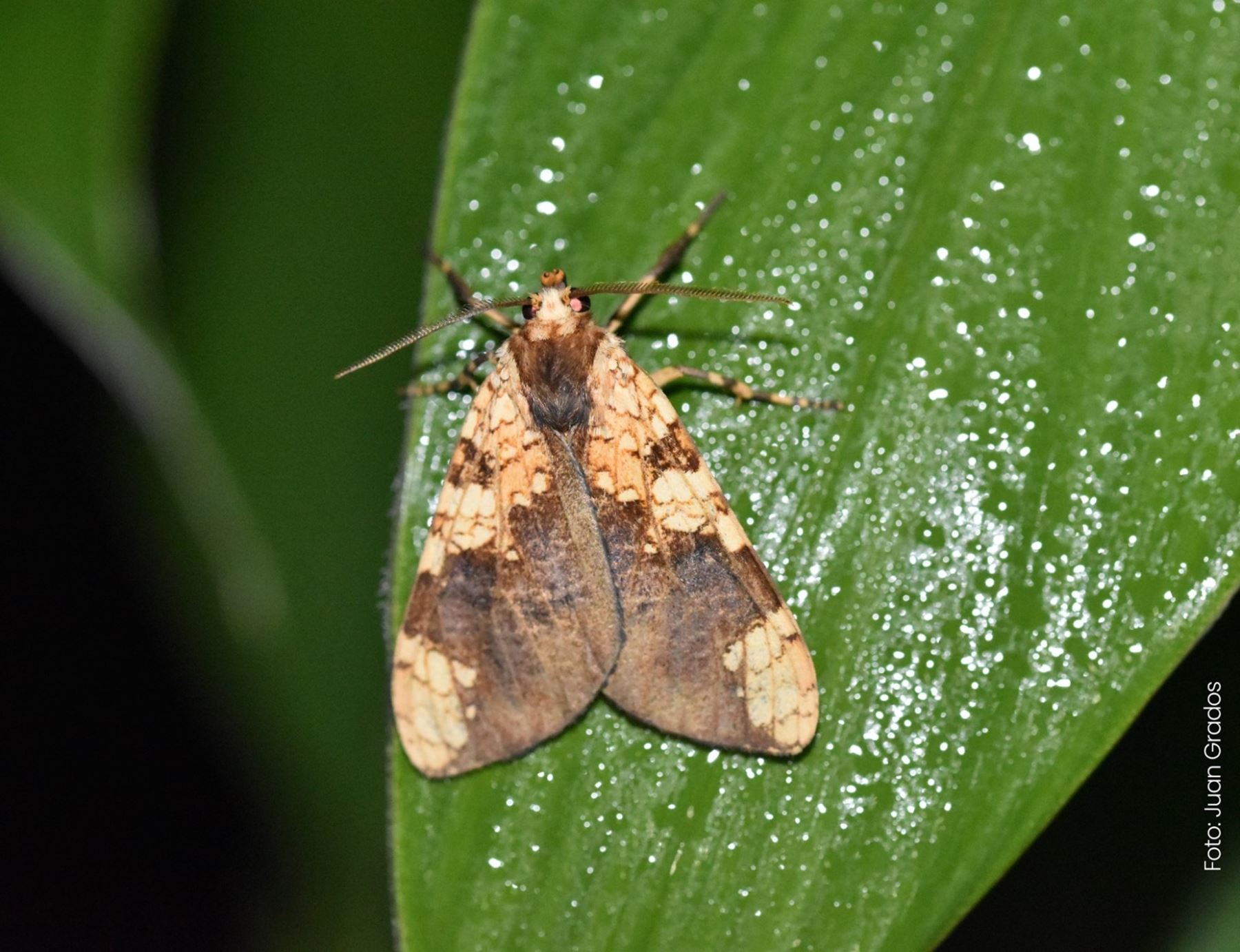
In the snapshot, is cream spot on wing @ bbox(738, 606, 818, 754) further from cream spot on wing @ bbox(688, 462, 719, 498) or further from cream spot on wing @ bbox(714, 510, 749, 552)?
cream spot on wing @ bbox(688, 462, 719, 498)

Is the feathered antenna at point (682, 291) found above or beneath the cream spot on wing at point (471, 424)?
above

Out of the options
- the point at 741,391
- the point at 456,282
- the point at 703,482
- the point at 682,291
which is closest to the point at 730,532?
the point at 703,482

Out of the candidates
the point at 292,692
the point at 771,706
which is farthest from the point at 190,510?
the point at 771,706

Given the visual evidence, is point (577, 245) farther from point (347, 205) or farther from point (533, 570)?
point (347, 205)

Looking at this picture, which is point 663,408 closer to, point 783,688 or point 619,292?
point 619,292

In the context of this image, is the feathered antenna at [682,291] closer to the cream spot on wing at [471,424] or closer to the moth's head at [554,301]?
the moth's head at [554,301]

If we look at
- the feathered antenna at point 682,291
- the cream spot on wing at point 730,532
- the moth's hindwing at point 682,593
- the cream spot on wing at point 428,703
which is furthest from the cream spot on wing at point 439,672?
the feathered antenna at point 682,291

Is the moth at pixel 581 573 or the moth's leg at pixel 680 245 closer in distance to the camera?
the moth at pixel 581 573
